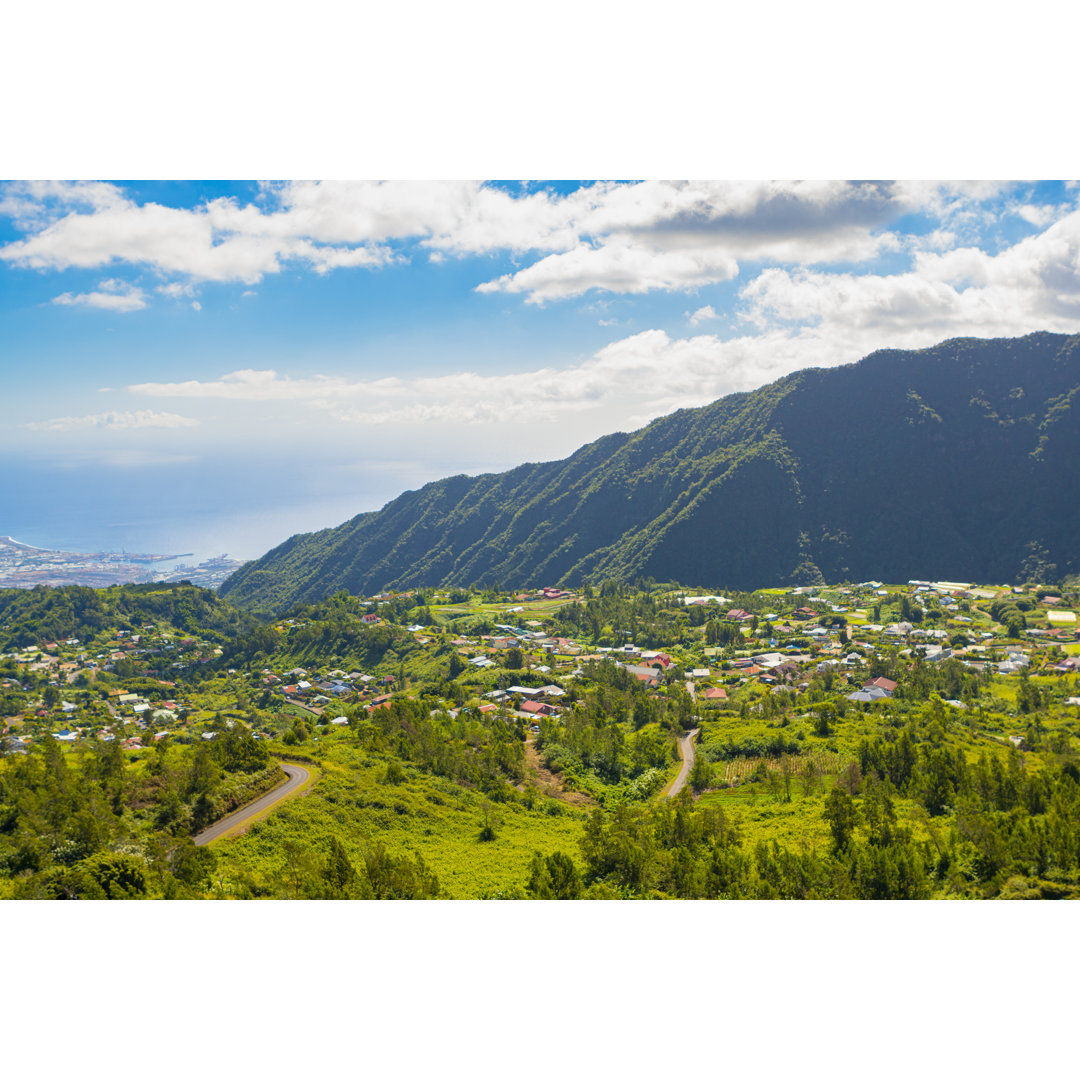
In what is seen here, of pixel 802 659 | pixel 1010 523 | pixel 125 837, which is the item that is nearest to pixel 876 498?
pixel 1010 523

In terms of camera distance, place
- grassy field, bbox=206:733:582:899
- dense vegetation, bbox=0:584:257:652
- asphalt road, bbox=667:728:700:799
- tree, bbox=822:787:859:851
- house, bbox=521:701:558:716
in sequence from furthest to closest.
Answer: dense vegetation, bbox=0:584:257:652, house, bbox=521:701:558:716, asphalt road, bbox=667:728:700:799, tree, bbox=822:787:859:851, grassy field, bbox=206:733:582:899

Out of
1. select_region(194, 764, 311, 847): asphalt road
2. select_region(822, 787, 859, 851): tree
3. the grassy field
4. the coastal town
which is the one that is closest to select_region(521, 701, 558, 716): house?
the grassy field

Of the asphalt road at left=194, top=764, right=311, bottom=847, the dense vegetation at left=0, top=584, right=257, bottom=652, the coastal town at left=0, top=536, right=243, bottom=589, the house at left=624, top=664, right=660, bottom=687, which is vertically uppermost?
the coastal town at left=0, top=536, right=243, bottom=589

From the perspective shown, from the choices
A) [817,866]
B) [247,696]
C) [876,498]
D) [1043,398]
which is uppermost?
[1043,398]

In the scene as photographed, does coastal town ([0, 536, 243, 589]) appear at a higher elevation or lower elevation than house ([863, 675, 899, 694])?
higher

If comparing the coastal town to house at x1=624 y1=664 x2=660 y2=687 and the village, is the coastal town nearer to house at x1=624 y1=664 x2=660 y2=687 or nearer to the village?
the village

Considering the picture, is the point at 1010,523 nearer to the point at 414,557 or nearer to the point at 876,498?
the point at 876,498

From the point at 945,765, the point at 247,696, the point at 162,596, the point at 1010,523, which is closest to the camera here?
the point at 945,765
